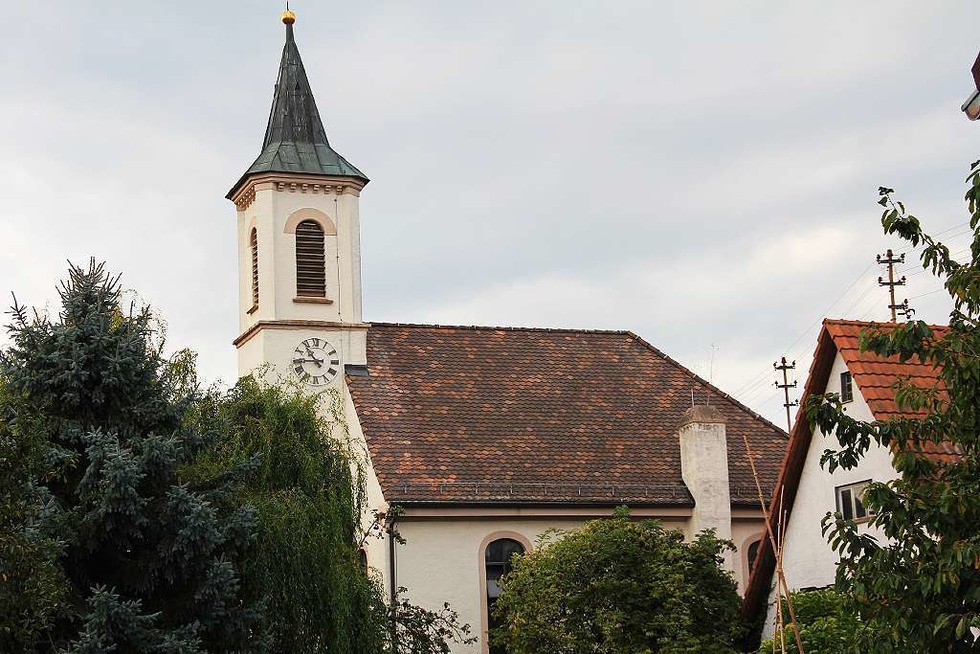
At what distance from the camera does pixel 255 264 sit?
3712cm

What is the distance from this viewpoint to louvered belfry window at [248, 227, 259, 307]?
36688 millimetres

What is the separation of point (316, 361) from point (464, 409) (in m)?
3.55

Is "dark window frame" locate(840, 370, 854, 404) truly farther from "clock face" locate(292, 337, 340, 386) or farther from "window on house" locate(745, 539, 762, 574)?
"clock face" locate(292, 337, 340, 386)

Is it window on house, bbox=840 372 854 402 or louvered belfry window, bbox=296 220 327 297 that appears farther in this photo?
louvered belfry window, bbox=296 220 327 297

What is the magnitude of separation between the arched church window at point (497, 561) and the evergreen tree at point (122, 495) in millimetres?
11940

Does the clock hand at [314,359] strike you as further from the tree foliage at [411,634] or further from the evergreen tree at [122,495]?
the evergreen tree at [122,495]

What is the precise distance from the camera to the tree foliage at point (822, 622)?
2172cm

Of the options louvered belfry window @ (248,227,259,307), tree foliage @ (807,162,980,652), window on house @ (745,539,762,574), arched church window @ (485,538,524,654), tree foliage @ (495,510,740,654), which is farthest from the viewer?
louvered belfry window @ (248,227,259,307)

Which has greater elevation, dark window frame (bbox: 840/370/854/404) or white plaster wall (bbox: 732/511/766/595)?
dark window frame (bbox: 840/370/854/404)

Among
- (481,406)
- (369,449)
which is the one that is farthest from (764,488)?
(369,449)

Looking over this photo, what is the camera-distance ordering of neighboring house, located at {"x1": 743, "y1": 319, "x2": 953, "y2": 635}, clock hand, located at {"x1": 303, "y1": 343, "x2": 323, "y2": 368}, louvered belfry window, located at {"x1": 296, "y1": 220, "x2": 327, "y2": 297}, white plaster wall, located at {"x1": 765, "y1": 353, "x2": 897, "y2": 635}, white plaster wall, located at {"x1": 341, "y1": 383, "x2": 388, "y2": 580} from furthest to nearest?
louvered belfry window, located at {"x1": 296, "y1": 220, "x2": 327, "y2": 297}
clock hand, located at {"x1": 303, "y1": 343, "x2": 323, "y2": 368}
white plaster wall, located at {"x1": 341, "y1": 383, "x2": 388, "y2": 580}
white plaster wall, located at {"x1": 765, "y1": 353, "x2": 897, "y2": 635}
neighboring house, located at {"x1": 743, "y1": 319, "x2": 953, "y2": 635}

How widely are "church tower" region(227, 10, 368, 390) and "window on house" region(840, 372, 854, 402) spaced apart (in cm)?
1401

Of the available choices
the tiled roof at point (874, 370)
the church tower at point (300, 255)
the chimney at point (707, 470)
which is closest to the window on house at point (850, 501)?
the tiled roof at point (874, 370)

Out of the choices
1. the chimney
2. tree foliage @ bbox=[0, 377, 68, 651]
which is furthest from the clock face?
tree foliage @ bbox=[0, 377, 68, 651]
